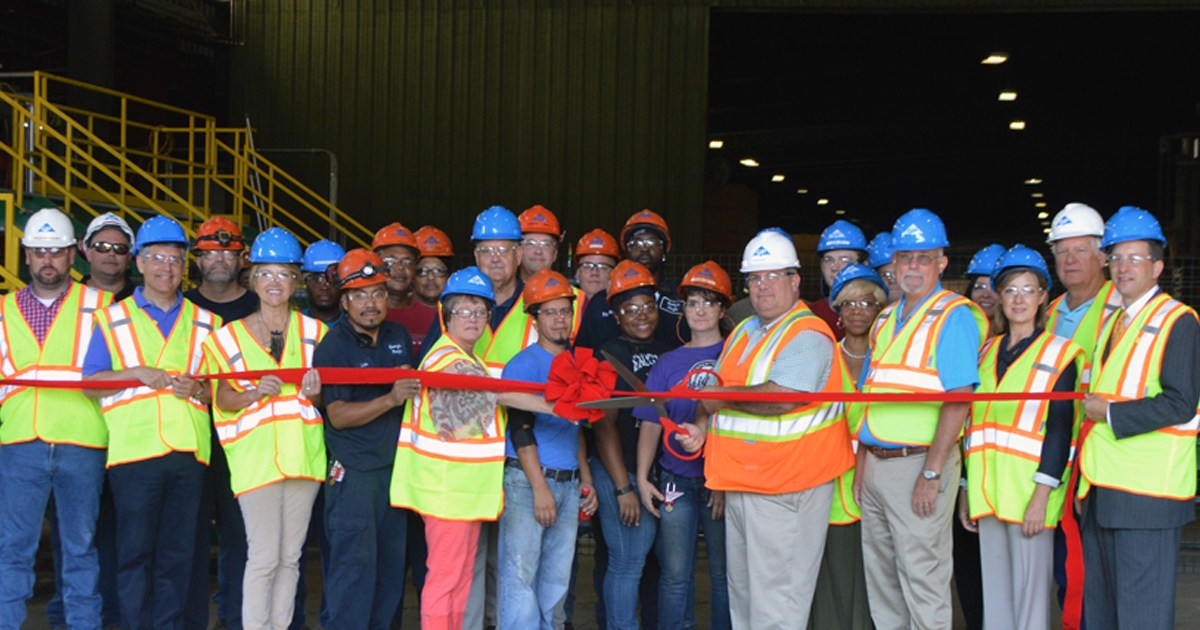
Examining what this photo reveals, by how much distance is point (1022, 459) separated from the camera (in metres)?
4.86

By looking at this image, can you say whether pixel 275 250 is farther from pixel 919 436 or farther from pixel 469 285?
pixel 919 436

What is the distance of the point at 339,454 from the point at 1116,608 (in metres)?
3.60

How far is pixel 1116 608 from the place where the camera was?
4.73 m

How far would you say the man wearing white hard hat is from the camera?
17.8ft

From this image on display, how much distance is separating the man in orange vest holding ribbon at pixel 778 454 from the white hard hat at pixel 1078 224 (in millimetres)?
1397

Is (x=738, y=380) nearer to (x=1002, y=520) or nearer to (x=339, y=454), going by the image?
(x=1002, y=520)

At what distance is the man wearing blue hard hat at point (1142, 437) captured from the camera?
454 centimetres

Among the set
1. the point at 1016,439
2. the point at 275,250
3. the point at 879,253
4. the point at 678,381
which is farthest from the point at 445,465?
the point at 879,253

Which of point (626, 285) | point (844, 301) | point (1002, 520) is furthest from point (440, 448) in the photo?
point (1002, 520)

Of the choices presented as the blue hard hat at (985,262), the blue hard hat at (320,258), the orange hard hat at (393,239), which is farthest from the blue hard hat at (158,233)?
the blue hard hat at (985,262)

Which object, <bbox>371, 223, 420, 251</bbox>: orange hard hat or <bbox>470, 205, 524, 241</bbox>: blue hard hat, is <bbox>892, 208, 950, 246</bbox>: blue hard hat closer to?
<bbox>470, 205, 524, 241</bbox>: blue hard hat

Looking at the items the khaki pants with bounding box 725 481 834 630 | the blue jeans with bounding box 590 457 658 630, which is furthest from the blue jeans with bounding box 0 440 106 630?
the khaki pants with bounding box 725 481 834 630

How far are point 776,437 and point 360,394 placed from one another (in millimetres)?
1989

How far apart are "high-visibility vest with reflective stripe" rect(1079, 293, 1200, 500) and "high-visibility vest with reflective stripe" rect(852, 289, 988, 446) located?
627 millimetres
